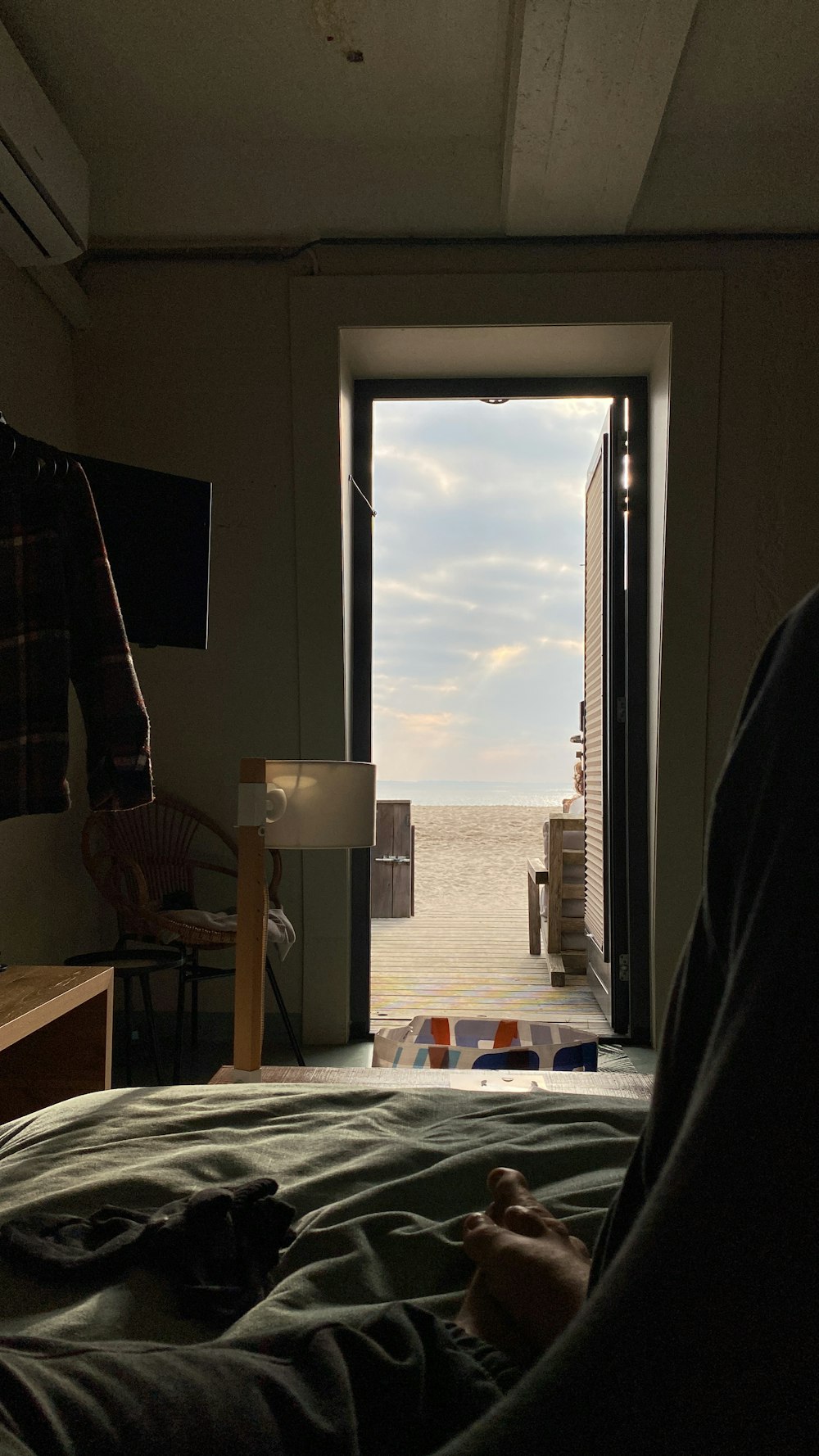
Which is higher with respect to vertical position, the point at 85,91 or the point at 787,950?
the point at 85,91

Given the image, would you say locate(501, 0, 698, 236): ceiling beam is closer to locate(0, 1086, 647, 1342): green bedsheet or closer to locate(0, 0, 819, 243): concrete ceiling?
locate(0, 0, 819, 243): concrete ceiling

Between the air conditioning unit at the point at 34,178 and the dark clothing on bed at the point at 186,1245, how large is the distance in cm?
268

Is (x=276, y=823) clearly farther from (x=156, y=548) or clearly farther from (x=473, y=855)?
(x=473, y=855)

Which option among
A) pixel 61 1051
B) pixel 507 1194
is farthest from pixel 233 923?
pixel 507 1194

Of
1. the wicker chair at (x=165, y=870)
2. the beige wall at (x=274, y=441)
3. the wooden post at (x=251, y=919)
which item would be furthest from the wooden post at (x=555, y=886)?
the wooden post at (x=251, y=919)

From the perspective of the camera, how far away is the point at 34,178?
2.79m

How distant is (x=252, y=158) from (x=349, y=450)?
1027 mm

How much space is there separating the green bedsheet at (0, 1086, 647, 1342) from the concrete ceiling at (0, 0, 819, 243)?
2573mm

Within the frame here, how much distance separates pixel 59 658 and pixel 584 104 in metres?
2.17

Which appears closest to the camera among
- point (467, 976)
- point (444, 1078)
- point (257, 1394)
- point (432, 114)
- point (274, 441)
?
point (257, 1394)

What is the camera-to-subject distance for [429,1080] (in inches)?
77.4

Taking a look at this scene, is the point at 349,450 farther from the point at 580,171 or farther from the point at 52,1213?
the point at 52,1213

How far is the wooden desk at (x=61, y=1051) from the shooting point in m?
2.26

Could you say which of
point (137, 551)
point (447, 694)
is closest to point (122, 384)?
point (137, 551)
